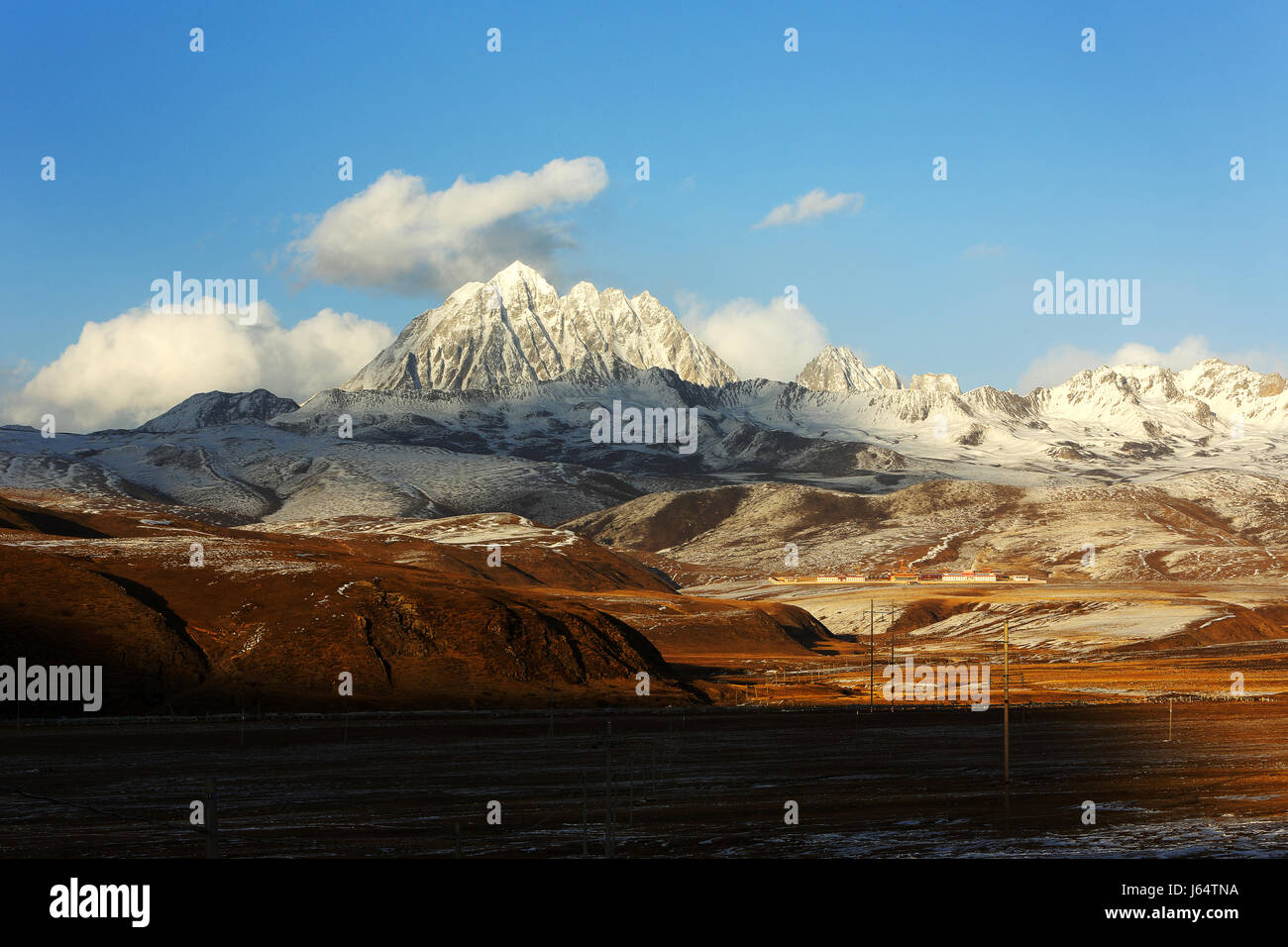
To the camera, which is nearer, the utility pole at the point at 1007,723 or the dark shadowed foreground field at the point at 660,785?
the utility pole at the point at 1007,723

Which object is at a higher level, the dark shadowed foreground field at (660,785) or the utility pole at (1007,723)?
the utility pole at (1007,723)

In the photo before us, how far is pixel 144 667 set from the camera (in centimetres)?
8975

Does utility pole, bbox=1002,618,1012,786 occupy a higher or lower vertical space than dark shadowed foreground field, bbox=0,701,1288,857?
higher

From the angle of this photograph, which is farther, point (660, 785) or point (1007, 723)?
point (660, 785)

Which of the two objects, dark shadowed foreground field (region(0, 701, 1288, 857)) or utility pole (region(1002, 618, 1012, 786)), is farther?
dark shadowed foreground field (region(0, 701, 1288, 857))

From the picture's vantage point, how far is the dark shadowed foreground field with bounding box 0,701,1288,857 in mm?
36312

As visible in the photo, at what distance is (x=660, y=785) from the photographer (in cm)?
5031

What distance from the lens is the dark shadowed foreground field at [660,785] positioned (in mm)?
36312

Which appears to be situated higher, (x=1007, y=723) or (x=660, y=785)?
(x=1007, y=723)
